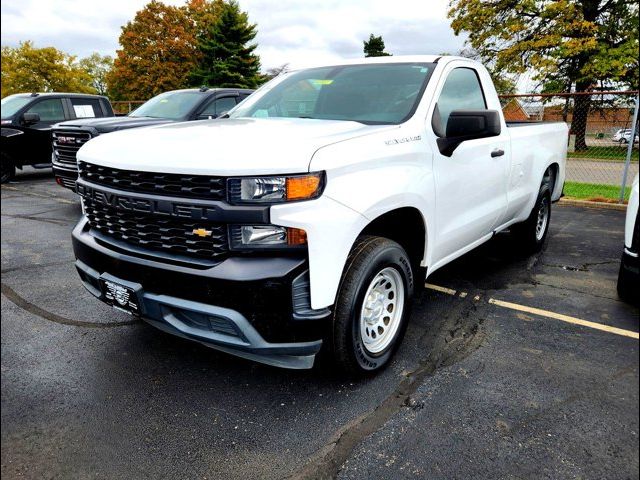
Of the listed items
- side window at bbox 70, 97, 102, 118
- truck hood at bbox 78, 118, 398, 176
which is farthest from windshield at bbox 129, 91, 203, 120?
truck hood at bbox 78, 118, 398, 176

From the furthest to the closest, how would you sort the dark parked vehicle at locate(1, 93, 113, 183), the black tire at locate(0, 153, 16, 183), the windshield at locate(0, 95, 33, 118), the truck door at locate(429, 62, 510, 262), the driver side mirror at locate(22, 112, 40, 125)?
the dark parked vehicle at locate(1, 93, 113, 183) → the truck door at locate(429, 62, 510, 262) → the driver side mirror at locate(22, 112, 40, 125) → the black tire at locate(0, 153, 16, 183) → the windshield at locate(0, 95, 33, 118)

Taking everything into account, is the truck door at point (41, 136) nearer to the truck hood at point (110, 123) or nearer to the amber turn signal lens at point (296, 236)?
the truck hood at point (110, 123)

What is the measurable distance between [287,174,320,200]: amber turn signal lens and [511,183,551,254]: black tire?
3676mm

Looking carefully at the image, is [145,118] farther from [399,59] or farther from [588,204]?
[588,204]

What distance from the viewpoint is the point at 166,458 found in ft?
7.36

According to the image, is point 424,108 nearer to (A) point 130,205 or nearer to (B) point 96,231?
(A) point 130,205

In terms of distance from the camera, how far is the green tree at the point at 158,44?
2.44 metres

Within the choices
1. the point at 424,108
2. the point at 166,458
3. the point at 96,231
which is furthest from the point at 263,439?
the point at 424,108

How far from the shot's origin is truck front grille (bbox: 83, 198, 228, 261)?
7.70 ft

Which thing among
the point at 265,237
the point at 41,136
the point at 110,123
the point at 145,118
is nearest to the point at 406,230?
the point at 265,237

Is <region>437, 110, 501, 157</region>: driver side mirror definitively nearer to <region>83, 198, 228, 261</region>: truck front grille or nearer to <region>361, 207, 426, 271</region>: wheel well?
<region>361, 207, 426, 271</region>: wheel well

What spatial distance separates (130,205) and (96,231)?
1.82 ft

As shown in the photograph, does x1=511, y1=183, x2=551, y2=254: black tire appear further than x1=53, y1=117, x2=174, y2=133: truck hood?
No

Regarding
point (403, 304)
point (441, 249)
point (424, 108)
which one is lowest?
point (403, 304)
